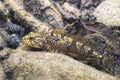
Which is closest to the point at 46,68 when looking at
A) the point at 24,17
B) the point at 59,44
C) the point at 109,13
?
the point at 59,44

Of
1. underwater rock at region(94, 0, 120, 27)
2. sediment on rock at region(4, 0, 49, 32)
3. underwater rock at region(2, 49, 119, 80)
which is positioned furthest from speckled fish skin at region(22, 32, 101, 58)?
underwater rock at region(94, 0, 120, 27)

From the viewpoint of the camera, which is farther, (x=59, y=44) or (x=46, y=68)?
(x=59, y=44)

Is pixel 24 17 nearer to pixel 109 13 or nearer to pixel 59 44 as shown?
pixel 59 44

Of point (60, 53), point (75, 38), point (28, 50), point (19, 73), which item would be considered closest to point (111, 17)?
point (75, 38)

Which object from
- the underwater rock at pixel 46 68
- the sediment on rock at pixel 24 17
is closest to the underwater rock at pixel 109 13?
the sediment on rock at pixel 24 17

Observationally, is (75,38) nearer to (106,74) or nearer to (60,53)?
(60,53)

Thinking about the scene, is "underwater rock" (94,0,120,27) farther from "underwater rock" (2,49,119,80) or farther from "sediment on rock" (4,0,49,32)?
"underwater rock" (2,49,119,80)
